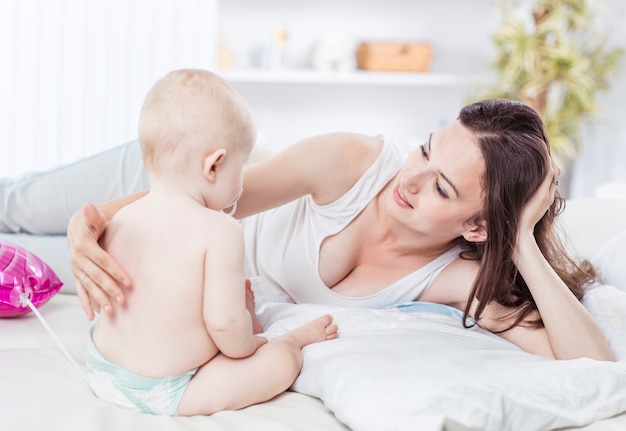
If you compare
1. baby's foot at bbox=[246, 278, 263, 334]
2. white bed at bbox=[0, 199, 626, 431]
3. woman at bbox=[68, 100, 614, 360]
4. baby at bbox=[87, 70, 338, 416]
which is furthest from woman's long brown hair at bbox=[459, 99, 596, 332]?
baby at bbox=[87, 70, 338, 416]

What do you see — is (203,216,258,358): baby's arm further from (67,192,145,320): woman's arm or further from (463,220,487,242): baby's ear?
(463,220,487,242): baby's ear

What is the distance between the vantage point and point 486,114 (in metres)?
1.60

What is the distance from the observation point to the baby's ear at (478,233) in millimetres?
1639

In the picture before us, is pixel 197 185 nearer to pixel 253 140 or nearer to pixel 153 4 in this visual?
pixel 253 140

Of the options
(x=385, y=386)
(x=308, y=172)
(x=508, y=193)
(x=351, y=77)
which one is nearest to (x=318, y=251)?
(x=308, y=172)

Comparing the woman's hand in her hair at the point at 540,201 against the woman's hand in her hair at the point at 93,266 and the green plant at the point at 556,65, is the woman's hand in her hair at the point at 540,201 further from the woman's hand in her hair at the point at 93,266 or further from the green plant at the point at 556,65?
the green plant at the point at 556,65

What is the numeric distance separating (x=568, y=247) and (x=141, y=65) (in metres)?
2.76

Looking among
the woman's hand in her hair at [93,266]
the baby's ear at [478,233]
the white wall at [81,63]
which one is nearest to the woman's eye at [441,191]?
the baby's ear at [478,233]

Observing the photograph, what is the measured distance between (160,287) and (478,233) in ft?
2.41

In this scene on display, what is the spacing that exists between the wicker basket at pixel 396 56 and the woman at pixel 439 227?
2351 mm

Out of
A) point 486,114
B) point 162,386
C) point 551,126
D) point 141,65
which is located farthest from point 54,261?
point 551,126

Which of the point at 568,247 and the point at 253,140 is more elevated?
the point at 253,140

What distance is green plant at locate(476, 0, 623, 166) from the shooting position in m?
3.87

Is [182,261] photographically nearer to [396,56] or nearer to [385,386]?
[385,386]
